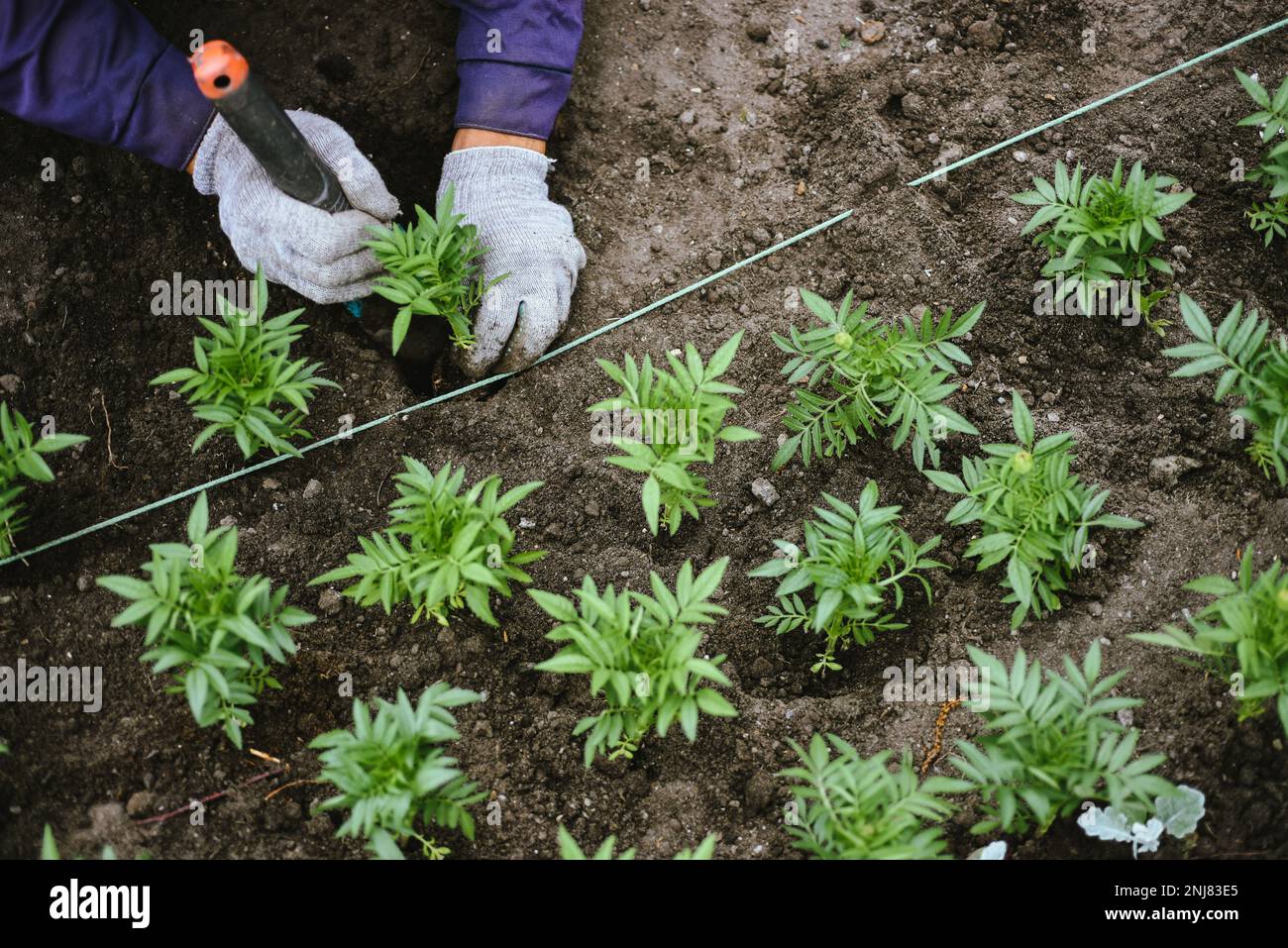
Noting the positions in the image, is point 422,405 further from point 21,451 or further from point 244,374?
point 21,451

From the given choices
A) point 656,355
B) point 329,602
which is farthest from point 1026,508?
point 329,602

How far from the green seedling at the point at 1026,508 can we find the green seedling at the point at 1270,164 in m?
1.10

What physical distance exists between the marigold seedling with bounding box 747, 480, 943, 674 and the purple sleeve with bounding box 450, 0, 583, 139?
170cm

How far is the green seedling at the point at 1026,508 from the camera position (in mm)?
2465

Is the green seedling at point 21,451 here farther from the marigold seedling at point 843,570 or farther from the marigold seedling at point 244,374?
the marigold seedling at point 843,570

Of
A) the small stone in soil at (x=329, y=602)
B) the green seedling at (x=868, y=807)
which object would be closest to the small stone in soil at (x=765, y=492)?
the green seedling at (x=868, y=807)

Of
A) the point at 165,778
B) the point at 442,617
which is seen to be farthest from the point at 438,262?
the point at 165,778

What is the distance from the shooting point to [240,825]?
252cm

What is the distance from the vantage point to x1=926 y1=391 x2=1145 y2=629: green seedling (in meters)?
2.46

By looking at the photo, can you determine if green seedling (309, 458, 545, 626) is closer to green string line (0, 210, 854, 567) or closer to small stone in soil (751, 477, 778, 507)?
green string line (0, 210, 854, 567)

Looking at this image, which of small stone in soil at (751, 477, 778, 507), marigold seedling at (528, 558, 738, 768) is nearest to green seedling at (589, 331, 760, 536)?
marigold seedling at (528, 558, 738, 768)

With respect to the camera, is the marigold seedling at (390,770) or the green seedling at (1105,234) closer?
the marigold seedling at (390,770)

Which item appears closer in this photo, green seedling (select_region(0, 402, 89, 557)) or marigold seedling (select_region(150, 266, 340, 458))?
green seedling (select_region(0, 402, 89, 557))

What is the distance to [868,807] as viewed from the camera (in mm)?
2107
